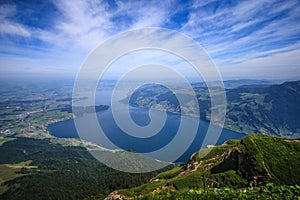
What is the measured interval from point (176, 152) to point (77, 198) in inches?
2274

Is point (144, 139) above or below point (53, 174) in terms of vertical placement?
above

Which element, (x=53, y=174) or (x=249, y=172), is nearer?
(x=249, y=172)

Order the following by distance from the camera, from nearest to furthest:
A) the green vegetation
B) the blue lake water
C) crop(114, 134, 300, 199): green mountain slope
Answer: crop(114, 134, 300, 199): green mountain slope → the green vegetation → the blue lake water

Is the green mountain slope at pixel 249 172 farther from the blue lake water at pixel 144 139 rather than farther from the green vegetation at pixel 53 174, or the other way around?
the blue lake water at pixel 144 139

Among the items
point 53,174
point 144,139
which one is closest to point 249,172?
point 53,174

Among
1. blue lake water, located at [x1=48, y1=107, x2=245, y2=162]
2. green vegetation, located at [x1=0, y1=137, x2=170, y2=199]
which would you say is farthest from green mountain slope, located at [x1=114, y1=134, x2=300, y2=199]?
blue lake water, located at [x1=48, y1=107, x2=245, y2=162]

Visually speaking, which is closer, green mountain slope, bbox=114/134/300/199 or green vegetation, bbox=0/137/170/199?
green mountain slope, bbox=114/134/300/199

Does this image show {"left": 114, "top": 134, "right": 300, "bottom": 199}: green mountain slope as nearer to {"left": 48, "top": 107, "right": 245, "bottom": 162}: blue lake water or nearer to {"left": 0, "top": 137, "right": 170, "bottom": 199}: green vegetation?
{"left": 0, "top": 137, "right": 170, "bottom": 199}: green vegetation

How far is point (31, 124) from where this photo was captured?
16425cm

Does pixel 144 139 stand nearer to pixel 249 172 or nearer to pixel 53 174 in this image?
pixel 53 174

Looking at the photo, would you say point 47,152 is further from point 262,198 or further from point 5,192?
point 262,198

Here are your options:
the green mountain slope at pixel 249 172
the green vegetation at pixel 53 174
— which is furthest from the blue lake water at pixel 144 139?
the green mountain slope at pixel 249 172

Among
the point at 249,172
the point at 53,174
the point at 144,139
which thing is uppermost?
the point at 249,172

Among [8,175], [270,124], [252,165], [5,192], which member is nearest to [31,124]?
[8,175]
